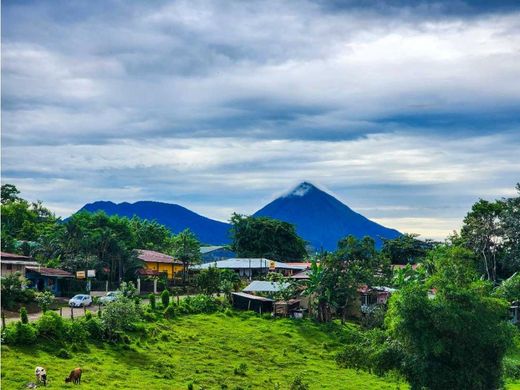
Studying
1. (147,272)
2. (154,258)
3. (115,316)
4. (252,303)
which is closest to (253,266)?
(154,258)

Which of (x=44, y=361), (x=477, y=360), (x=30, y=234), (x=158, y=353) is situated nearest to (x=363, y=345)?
(x=477, y=360)

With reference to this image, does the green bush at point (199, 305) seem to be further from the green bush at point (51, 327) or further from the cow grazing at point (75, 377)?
the cow grazing at point (75, 377)

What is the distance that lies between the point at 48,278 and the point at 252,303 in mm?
20249

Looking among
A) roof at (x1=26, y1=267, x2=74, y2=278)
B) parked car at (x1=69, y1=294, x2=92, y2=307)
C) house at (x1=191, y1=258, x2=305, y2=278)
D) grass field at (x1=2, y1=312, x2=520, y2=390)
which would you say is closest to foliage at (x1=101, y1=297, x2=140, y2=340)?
grass field at (x1=2, y1=312, x2=520, y2=390)

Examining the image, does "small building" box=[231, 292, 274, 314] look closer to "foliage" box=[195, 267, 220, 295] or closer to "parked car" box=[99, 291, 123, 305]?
"foliage" box=[195, 267, 220, 295]

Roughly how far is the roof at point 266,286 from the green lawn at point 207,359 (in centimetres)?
749

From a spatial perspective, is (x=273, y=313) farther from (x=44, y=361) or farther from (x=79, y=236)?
(x=44, y=361)

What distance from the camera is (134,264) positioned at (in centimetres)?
7575

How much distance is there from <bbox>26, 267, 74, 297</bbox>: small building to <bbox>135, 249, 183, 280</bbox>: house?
17030 mm

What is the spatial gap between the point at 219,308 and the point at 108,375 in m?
24.5

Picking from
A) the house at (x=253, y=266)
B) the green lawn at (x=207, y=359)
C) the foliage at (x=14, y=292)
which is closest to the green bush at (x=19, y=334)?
the green lawn at (x=207, y=359)

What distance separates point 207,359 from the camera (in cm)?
4638

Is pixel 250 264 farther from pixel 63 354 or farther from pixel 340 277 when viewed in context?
pixel 63 354

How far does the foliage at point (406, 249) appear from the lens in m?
112
